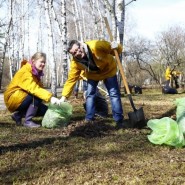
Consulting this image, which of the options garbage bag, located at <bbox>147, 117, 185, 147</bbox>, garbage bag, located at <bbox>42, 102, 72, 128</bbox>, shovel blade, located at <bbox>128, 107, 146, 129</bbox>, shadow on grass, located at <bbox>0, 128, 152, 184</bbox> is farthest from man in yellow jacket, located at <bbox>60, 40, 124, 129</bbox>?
garbage bag, located at <bbox>147, 117, 185, 147</bbox>

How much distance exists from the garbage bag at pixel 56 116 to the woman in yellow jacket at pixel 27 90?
0.20m

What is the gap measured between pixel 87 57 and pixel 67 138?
1.22 meters

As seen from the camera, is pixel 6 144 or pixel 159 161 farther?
pixel 6 144

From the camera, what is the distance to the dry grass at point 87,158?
118 inches

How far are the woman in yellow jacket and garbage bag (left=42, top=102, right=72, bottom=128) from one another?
0.20m

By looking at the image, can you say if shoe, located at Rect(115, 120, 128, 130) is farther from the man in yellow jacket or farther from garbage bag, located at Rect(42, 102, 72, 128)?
garbage bag, located at Rect(42, 102, 72, 128)

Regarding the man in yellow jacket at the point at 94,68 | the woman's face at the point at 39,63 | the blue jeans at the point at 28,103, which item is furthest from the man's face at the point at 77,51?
the blue jeans at the point at 28,103

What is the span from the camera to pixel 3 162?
346cm

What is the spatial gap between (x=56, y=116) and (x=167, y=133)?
6.66 ft

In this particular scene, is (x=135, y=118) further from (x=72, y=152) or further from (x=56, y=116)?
(x=72, y=152)

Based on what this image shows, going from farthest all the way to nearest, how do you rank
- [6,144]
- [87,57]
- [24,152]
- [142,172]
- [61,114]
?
[61,114] → [87,57] → [6,144] → [24,152] → [142,172]

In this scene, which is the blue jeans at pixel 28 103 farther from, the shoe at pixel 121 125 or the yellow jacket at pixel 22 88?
the shoe at pixel 121 125

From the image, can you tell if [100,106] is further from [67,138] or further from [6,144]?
[6,144]

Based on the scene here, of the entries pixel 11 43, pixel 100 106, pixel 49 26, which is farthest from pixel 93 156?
pixel 11 43
